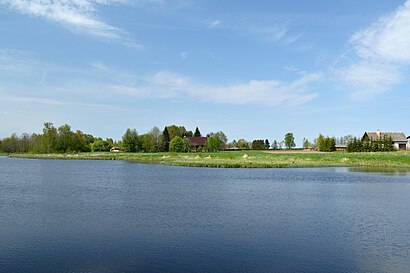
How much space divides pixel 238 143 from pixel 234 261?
15346 centimetres

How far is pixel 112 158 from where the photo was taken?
92.9 metres

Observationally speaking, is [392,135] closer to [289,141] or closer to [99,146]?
[289,141]

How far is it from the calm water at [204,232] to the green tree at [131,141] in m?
96.3

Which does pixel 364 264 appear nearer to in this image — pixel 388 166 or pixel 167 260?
pixel 167 260

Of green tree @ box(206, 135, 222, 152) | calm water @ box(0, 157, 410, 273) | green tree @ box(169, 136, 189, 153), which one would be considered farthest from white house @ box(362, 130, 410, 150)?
calm water @ box(0, 157, 410, 273)

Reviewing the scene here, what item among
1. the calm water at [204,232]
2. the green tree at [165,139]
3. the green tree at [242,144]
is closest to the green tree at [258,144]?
the green tree at [242,144]

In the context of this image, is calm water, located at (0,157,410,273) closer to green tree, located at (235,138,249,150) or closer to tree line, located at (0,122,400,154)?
tree line, located at (0,122,400,154)

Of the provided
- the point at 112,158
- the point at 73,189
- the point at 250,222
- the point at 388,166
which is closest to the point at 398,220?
the point at 250,222

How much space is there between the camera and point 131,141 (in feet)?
400

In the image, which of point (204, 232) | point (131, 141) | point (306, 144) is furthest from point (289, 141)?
point (204, 232)

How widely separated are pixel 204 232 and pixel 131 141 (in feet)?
361

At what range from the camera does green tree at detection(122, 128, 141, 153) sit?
4769 inches

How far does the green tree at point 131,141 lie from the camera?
121 metres

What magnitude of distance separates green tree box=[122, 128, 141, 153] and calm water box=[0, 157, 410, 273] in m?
96.3
